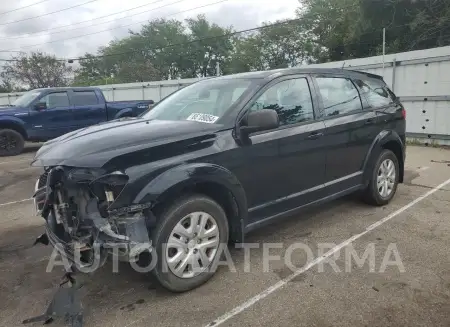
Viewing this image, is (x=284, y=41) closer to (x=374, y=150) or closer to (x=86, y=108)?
(x=86, y=108)

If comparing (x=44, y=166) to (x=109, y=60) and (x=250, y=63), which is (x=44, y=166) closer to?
(x=250, y=63)

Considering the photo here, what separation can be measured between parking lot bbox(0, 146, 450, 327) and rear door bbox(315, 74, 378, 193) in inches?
22.4

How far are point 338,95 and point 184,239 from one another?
2528mm

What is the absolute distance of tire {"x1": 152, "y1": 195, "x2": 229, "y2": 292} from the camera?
9.49 ft

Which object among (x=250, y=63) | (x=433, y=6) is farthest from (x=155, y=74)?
(x=433, y=6)

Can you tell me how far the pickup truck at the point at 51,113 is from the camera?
10.8 m

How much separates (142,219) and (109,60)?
196ft

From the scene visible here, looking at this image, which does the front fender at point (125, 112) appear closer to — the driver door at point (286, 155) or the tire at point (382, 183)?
the tire at point (382, 183)

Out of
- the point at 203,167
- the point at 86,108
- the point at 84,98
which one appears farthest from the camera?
the point at 84,98

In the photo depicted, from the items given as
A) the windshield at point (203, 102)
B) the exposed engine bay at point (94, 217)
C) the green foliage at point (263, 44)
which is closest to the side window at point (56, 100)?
the windshield at point (203, 102)

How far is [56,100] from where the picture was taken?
1153cm

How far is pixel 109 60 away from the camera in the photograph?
58.2 m

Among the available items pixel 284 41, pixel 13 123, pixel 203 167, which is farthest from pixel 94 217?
pixel 284 41

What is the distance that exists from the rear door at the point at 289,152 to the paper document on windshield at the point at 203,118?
37 centimetres
